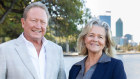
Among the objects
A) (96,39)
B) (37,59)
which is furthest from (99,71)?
(37,59)

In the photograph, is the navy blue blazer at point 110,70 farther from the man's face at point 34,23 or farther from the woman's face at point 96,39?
the man's face at point 34,23

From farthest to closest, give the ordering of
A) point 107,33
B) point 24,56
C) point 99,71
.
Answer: point 107,33, point 99,71, point 24,56

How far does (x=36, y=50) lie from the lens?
2.87 m

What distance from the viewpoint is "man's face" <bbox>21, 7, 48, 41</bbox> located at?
2.83 metres

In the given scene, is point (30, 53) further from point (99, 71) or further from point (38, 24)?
point (99, 71)

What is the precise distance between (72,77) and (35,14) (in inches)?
33.7

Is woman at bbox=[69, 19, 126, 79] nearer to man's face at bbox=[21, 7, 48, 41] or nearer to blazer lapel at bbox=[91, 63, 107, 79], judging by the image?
blazer lapel at bbox=[91, 63, 107, 79]

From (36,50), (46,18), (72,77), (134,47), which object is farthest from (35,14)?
(134,47)

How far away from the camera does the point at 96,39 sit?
2.99 metres

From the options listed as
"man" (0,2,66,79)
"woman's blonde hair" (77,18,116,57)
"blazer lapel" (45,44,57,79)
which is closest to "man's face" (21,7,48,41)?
"man" (0,2,66,79)

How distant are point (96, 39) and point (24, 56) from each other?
2.69 feet

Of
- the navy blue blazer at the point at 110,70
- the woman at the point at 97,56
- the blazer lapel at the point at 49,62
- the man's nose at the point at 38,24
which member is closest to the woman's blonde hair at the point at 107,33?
the woman at the point at 97,56

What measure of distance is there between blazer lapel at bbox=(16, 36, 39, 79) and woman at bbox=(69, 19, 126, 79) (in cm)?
57

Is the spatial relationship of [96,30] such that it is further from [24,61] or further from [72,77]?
[24,61]
